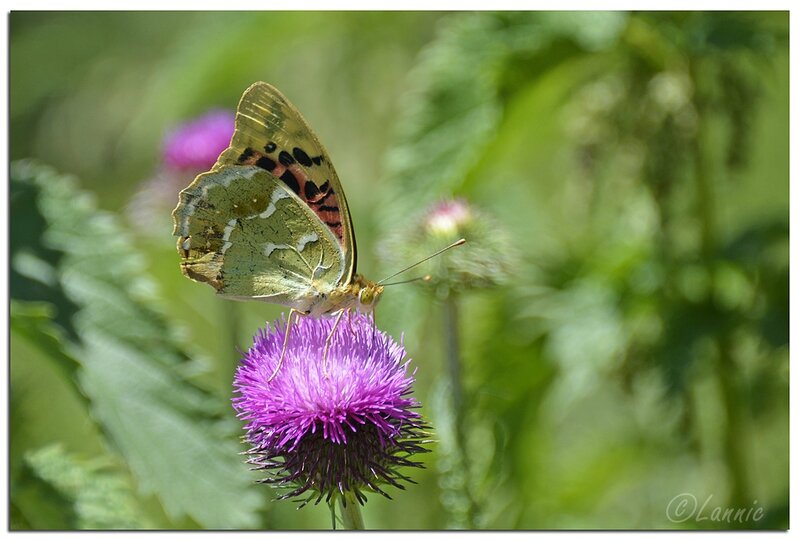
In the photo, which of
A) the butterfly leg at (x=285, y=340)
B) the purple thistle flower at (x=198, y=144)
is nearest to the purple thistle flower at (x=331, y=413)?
the butterfly leg at (x=285, y=340)

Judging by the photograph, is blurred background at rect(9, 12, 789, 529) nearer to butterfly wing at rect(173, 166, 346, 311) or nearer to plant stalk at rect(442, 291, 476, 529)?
plant stalk at rect(442, 291, 476, 529)

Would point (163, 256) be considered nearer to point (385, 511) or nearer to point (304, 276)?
point (385, 511)

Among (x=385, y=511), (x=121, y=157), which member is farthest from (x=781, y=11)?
(x=121, y=157)

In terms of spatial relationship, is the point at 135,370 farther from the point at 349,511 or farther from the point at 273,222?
the point at 349,511

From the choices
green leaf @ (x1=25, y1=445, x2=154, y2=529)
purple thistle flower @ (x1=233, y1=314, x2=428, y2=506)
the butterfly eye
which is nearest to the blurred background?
green leaf @ (x1=25, y1=445, x2=154, y2=529)

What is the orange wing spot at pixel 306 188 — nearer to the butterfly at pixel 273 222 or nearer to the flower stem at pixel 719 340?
the butterfly at pixel 273 222

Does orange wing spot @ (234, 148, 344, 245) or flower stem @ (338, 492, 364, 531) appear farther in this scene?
orange wing spot @ (234, 148, 344, 245)
